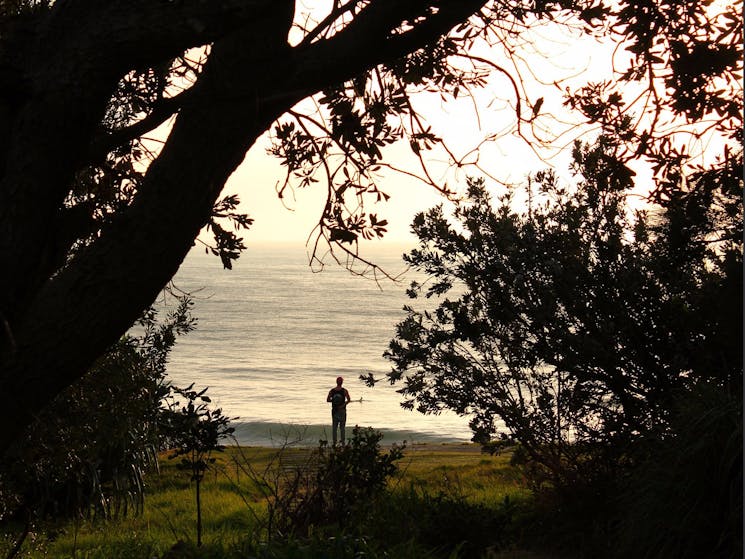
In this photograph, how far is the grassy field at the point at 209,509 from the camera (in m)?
8.48

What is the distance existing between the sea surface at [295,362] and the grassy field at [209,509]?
1.18 meters

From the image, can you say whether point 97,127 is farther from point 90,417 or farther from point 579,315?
point 579,315

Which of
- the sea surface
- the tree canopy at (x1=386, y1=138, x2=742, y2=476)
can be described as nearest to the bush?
the tree canopy at (x1=386, y1=138, x2=742, y2=476)

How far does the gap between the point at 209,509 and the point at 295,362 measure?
43.2m

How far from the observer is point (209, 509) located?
11.3 metres

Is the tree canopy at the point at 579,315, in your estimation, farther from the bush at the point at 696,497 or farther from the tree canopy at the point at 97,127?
the tree canopy at the point at 97,127

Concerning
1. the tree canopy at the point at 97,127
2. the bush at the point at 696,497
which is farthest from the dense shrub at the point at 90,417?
the bush at the point at 696,497

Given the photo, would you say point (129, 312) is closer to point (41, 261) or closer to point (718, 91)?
point (41, 261)

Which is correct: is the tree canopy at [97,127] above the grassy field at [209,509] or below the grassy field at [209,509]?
above

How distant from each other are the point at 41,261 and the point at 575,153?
7.64m

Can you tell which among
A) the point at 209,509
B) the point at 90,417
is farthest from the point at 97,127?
the point at 209,509

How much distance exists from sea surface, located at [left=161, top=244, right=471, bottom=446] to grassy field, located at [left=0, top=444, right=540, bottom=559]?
118 cm

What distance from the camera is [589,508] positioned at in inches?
352

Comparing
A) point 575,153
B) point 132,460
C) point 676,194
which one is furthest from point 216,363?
point 676,194
